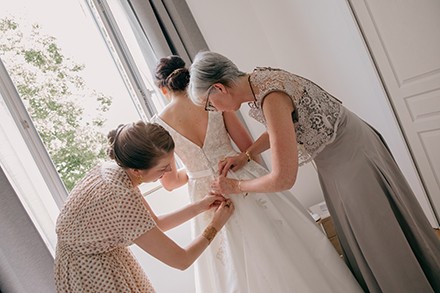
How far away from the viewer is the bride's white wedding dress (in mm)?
1519

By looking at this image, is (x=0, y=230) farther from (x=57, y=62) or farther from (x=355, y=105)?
(x=355, y=105)

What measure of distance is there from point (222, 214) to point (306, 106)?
0.56 meters

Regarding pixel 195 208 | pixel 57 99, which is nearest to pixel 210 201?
pixel 195 208

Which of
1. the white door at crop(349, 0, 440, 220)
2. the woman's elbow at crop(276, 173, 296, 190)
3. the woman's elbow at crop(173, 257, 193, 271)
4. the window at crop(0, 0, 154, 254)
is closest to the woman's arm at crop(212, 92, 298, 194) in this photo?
the woman's elbow at crop(276, 173, 296, 190)

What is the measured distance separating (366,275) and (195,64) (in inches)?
40.6

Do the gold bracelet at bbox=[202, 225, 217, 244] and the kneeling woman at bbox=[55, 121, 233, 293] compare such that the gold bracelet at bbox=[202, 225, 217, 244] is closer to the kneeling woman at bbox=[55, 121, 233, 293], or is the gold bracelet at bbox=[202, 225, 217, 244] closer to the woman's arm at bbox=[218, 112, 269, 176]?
the kneeling woman at bbox=[55, 121, 233, 293]

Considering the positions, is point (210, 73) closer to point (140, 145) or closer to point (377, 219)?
point (140, 145)

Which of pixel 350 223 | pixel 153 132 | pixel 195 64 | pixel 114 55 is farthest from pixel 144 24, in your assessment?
pixel 350 223

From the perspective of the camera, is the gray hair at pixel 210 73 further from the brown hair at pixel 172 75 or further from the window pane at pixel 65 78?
the window pane at pixel 65 78

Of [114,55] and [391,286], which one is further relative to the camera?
[114,55]

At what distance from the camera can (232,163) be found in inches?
65.4

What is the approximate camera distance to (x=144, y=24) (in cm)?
234

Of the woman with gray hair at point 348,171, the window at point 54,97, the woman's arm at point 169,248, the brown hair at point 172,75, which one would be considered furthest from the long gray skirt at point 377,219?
the window at point 54,97

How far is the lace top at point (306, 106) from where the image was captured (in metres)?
1.31
